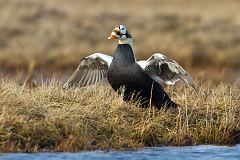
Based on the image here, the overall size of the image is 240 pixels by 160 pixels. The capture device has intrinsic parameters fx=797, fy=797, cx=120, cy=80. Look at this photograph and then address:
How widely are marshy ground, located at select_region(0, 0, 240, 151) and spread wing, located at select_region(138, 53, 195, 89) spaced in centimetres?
35

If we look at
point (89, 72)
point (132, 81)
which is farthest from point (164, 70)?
point (89, 72)

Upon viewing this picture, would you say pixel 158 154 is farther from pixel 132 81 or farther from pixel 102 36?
pixel 102 36

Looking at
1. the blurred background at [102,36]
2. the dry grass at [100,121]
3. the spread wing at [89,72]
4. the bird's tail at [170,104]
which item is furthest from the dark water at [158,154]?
the blurred background at [102,36]

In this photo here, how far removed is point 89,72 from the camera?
10164 mm

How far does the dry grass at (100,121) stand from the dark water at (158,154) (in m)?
0.13

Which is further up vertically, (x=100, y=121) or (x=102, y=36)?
(x=102, y=36)

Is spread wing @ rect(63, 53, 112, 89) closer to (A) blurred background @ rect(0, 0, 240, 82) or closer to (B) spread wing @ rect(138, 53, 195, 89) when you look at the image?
(B) spread wing @ rect(138, 53, 195, 89)

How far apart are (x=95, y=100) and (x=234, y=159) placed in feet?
5.72

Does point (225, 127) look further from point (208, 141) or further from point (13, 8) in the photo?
point (13, 8)

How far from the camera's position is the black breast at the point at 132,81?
29.9 feet

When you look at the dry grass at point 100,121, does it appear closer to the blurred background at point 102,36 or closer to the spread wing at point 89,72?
the spread wing at point 89,72

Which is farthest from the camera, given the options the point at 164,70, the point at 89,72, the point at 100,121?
the point at 89,72

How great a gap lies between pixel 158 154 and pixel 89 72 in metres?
2.11

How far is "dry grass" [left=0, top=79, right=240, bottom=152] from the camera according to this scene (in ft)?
26.7
